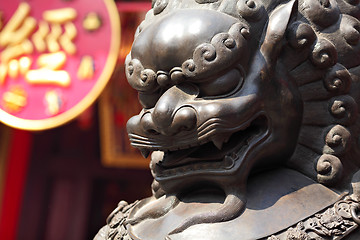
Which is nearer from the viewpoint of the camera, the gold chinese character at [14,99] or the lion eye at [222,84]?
the lion eye at [222,84]

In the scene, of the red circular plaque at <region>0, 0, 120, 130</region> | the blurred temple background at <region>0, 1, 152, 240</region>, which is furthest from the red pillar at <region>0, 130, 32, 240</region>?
the red circular plaque at <region>0, 0, 120, 130</region>

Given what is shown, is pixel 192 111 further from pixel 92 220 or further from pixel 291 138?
pixel 92 220

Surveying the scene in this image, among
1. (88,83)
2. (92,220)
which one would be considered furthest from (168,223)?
(92,220)

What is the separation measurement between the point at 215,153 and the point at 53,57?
265 centimetres

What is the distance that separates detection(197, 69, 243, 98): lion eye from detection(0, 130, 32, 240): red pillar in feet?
14.0

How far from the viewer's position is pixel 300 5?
1378 millimetres

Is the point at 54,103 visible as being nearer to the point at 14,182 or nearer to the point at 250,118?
the point at 14,182

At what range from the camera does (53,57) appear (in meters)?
3.73

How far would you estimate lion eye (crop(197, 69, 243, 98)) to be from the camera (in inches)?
50.1

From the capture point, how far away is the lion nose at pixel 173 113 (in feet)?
4.09

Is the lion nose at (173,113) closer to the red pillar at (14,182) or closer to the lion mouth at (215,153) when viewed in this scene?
the lion mouth at (215,153)

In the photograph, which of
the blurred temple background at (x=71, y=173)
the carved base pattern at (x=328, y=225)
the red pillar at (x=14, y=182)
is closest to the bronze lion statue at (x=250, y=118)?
the carved base pattern at (x=328, y=225)

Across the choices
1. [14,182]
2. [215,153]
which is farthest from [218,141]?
[14,182]

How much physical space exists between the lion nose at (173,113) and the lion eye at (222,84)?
2cm
